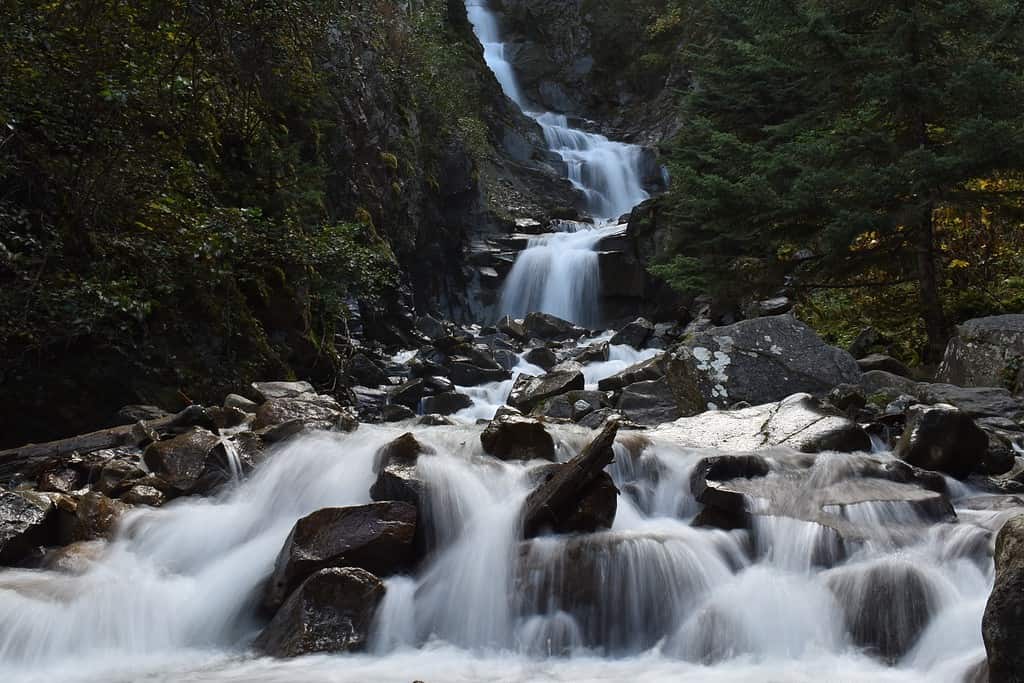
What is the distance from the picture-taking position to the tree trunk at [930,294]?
9.77 meters

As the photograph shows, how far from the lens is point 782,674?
3.82m

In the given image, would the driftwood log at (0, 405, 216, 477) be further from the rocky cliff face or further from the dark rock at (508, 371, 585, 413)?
the rocky cliff face

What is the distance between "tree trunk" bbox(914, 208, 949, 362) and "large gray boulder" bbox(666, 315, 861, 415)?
6.52ft

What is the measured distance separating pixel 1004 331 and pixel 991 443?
2.52 m

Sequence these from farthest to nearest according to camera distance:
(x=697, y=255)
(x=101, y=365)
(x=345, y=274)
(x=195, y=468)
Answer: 1. (x=697, y=255)
2. (x=345, y=274)
3. (x=101, y=365)
4. (x=195, y=468)

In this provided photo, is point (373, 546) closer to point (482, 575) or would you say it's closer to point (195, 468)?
point (482, 575)

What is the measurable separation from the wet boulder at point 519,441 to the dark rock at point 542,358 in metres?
8.56

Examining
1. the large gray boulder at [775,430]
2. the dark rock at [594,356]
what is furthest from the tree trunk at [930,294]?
the dark rock at [594,356]

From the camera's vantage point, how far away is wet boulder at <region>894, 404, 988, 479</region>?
5961mm

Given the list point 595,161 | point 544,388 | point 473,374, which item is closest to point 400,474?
point 544,388

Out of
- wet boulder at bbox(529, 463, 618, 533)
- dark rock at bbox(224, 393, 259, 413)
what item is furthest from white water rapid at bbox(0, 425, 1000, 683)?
dark rock at bbox(224, 393, 259, 413)

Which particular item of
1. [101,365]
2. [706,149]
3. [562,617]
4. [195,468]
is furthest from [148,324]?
[706,149]

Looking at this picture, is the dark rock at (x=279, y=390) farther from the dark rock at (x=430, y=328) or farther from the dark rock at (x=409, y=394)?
the dark rock at (x=430, y=328)

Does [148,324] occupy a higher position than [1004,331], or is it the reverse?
[148,324]
